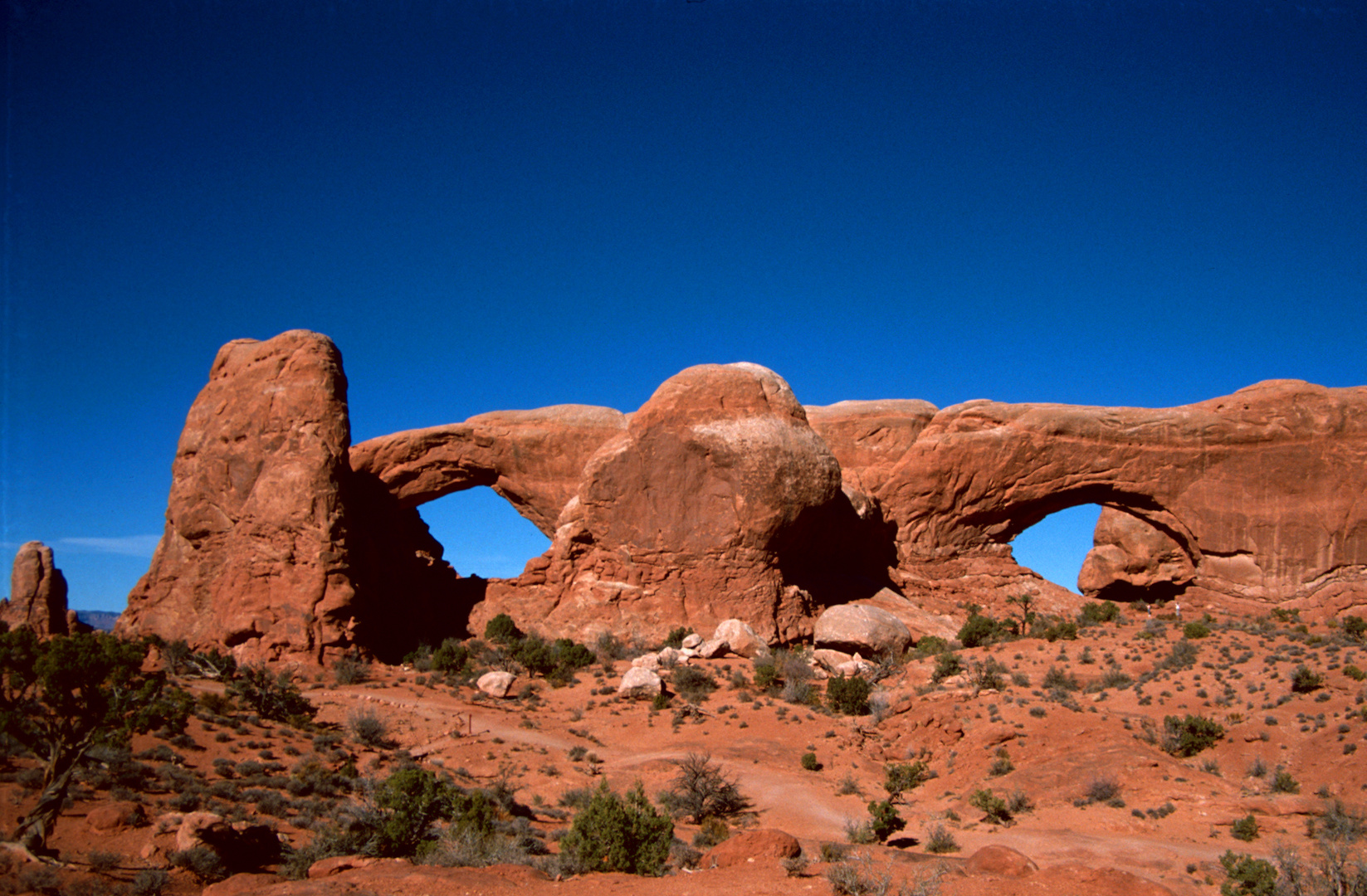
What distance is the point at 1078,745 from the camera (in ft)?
53.2

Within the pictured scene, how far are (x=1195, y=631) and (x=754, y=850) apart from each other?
1851 cm

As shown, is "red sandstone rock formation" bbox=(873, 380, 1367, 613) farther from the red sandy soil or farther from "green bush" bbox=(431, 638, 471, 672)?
"green bush" bbox=(431, 638, 471, 672)

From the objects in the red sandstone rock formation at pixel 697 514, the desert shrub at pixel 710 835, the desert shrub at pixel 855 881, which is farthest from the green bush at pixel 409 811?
the red sandstone rock formation at pixel 697 514

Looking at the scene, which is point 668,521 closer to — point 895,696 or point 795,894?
point 895,696

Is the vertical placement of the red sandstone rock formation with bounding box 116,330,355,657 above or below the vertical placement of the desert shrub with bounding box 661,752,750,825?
above

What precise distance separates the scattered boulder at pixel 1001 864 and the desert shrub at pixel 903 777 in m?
5.89

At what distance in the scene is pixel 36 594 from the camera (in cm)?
2550

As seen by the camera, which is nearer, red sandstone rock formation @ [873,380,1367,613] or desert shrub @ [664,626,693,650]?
desert shrub @ [664,626,693,650]

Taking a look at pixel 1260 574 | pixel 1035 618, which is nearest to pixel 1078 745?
pixel 1035 618

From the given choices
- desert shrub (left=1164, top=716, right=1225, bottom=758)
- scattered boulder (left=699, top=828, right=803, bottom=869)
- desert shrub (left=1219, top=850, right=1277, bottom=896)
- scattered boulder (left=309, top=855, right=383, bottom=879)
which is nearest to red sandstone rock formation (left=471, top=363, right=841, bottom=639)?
desert shrub (left=1164, top=716, right=1225, bottom=758)

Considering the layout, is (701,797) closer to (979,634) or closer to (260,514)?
(979,634)

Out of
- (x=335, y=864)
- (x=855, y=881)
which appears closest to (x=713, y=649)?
(x=335, y=864)

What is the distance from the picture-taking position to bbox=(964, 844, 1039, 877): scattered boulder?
9461mm

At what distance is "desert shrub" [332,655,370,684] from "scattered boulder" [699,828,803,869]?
14962mm
